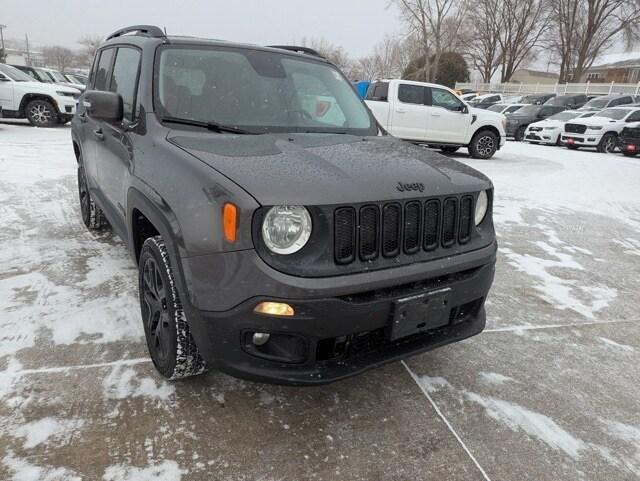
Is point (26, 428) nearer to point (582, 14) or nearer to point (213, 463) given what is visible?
point (213, 463)

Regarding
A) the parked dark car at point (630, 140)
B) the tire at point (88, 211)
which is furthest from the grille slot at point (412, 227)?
the parked dark car at point (630, 140)

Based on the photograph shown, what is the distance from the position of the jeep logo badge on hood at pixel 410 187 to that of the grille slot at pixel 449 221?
165 millimetres

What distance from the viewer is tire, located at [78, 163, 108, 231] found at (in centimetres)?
451

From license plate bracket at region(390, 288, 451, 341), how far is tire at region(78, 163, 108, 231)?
11.4 feet

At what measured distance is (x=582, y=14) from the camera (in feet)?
143

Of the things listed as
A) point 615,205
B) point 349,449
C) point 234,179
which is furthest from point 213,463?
point 615,205

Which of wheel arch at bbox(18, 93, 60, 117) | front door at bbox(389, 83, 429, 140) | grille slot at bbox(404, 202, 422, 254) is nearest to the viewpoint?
grille slot at bbox(404, 202, 422, 254)

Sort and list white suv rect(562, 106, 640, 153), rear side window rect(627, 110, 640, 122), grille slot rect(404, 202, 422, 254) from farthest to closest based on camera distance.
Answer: rear side window rect(627, 110, 640, 122) < white suv rect(562, 106, 640, 153) < grille slot rect(404, 202, 422, 254)

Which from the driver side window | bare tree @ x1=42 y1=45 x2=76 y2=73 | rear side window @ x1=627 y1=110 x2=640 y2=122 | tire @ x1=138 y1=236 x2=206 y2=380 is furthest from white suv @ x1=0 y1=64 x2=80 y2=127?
bare tree @ x1=42 y1=45 x2=76 y2=73

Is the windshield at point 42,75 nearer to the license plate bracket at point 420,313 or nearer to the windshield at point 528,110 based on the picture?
the license plate bracket at point 420,313

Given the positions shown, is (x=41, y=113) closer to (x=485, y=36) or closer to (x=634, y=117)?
(x=634, y=117)

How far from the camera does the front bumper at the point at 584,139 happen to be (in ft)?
51.5

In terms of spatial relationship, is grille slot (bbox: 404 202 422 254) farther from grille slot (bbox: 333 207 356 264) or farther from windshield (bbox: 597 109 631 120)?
windshield (bbox: 597 109 631 120)

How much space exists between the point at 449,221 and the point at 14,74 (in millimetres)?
14488
